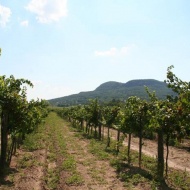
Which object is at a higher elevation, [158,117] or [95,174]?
[158,117]

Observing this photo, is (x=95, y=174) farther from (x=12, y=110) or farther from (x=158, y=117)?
(x=158, y=117)

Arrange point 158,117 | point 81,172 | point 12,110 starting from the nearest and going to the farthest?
point 158,117 → point 12,110 → point 81,172

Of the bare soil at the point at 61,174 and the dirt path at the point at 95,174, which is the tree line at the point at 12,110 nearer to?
the bare soil at the point at 61,174

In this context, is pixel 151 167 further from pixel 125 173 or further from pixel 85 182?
pixel 85 182

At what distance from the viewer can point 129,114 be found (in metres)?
20.6

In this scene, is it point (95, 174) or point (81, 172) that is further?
point (81, 172)

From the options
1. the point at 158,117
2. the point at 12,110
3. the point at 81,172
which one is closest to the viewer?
the point at 158,117

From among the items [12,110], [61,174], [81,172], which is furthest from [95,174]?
[12,110]

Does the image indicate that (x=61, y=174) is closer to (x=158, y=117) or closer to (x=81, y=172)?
(x=81, y=172)

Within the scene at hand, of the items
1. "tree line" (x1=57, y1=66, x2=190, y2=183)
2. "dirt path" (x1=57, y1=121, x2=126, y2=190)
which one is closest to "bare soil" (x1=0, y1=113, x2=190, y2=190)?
"dirt path" (x1=57, y1=121, x2=126, y2=190)

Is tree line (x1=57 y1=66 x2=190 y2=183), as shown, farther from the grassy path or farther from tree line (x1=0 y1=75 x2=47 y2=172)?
tree line (x1=0 y1=75 x2=47 y2=172)

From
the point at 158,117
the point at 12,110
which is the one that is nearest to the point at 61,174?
the point at 12,110

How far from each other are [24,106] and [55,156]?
27.3ft

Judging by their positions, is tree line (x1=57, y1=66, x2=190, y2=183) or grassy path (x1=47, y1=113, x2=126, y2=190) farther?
grassy path (x1=47, y1=113, x2=126, y2=190)
